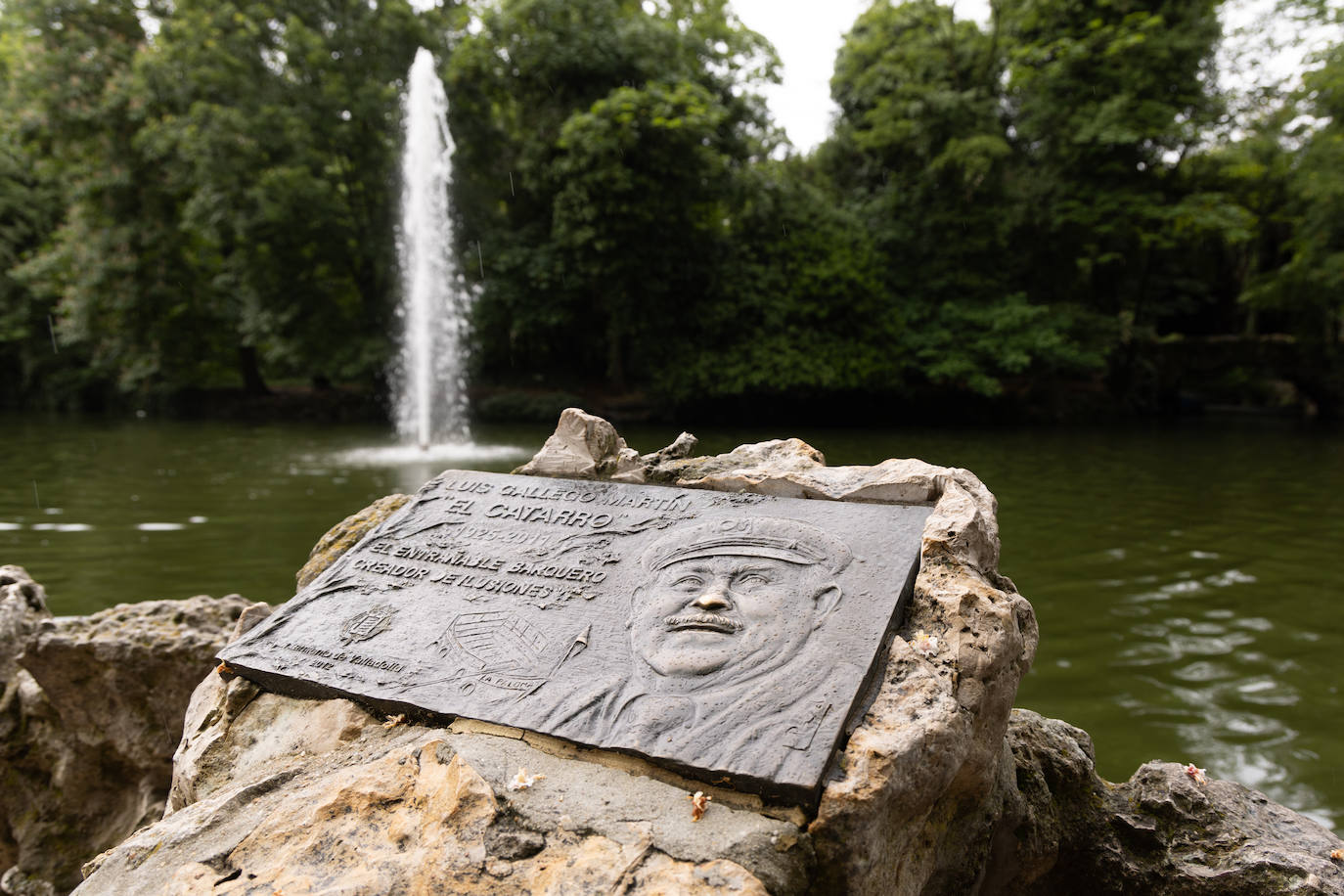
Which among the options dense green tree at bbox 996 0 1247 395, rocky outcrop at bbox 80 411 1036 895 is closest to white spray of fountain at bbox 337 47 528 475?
rocky outcrop at bbox 80 411 1036 895

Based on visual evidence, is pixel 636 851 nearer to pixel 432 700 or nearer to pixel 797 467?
pixel 432 700

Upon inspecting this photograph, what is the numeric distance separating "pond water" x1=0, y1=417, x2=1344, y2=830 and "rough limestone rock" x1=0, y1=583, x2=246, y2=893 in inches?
59.1

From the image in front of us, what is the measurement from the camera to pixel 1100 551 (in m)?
5.34

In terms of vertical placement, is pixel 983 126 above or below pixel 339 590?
above

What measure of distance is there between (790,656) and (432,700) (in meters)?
0.79

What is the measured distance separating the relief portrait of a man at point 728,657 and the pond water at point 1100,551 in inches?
64.6

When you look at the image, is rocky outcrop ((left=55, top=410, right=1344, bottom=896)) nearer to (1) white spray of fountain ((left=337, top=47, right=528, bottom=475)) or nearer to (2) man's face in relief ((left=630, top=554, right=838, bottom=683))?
(2) man's face in relief ((left=630, top=554, right=838, bottom=683))

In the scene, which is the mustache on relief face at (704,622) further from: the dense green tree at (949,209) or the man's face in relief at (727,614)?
the dense green tree at (949,209)

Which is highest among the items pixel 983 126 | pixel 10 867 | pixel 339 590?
pixel 983 126

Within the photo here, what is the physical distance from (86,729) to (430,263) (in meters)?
10.7

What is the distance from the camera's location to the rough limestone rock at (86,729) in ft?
8.80

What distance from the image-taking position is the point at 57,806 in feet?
8.93

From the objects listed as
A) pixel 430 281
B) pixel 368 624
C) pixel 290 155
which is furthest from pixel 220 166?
pixel 368 624

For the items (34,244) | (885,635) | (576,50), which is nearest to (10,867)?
(885,635)
